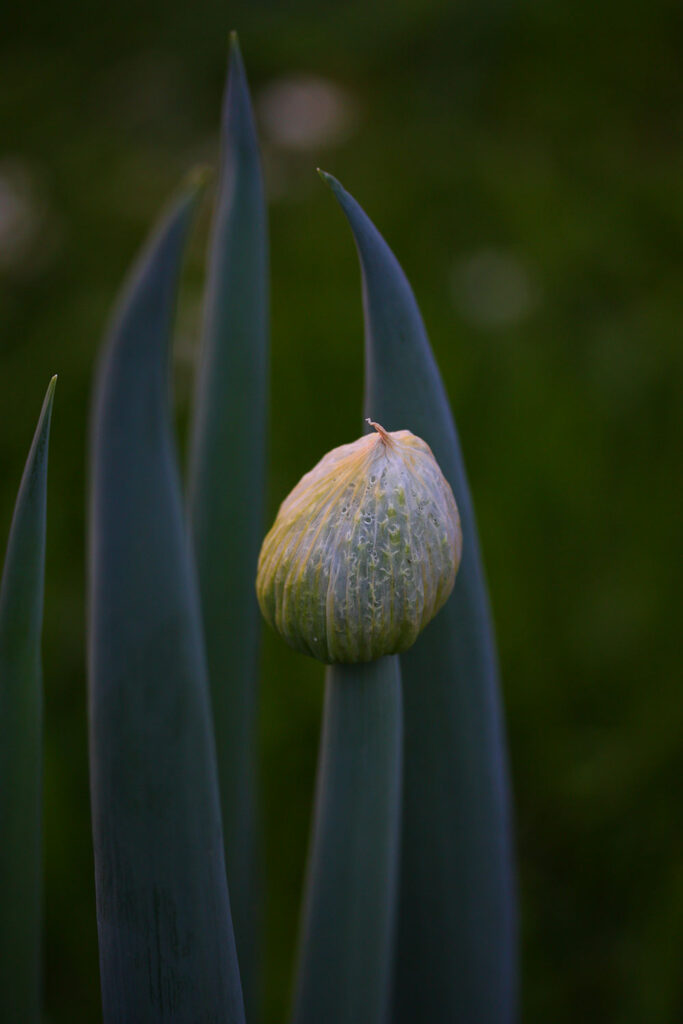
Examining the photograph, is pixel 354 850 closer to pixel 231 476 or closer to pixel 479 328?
pixel 231 476

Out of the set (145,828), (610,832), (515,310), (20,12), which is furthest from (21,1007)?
(20,12)

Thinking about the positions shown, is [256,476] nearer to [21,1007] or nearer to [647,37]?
[21,1007]

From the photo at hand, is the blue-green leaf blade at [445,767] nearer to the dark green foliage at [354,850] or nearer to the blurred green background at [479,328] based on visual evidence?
the dark green foliage at [354,850]

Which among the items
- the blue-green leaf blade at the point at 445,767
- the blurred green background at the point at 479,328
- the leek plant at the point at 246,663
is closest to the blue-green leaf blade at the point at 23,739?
the leek plant at the point at 246,663

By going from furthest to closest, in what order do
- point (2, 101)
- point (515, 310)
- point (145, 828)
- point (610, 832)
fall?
point (2, 101)
point (515, 310)
point (610, 832)
point (145, 828)

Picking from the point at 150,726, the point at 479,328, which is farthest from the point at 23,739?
the point at 479,328

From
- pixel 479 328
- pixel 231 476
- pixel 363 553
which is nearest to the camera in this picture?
pixel 363 553
